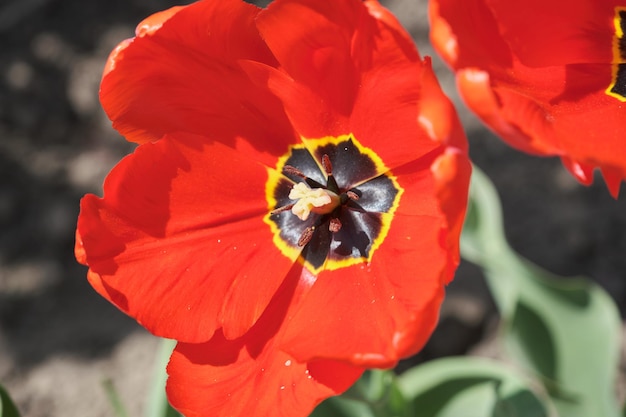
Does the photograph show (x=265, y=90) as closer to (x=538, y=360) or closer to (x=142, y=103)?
(x=142, y=103)

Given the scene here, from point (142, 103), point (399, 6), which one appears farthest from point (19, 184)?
point (142, 103)

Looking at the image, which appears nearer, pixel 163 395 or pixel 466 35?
pixel 466 35

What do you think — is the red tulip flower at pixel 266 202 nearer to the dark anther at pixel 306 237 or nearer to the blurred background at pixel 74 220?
the dark anther at pixel 306 237

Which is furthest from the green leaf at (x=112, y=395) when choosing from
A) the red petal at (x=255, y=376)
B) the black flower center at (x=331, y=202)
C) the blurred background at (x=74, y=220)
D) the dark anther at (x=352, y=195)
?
the blurred background at (x=74, y=220)

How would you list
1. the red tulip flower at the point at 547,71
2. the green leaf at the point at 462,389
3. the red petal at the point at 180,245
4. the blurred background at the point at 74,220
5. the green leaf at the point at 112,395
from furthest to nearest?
1. the blurred background at the point at 74,220
2. the green leaf at the point at 462,389
3. the green leaf at the point at 112,395
4. the red petal at the point at 180,245
5. the red tulip flower at the point at 547,71

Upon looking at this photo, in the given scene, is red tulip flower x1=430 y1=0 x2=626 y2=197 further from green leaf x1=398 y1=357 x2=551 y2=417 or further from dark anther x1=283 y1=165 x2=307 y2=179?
green leaf x1=398 y1=357 x2=551 y2=417

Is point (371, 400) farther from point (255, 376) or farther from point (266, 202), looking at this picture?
point (266, 202)

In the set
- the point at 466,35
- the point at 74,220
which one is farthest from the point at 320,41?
the point at 74,220
